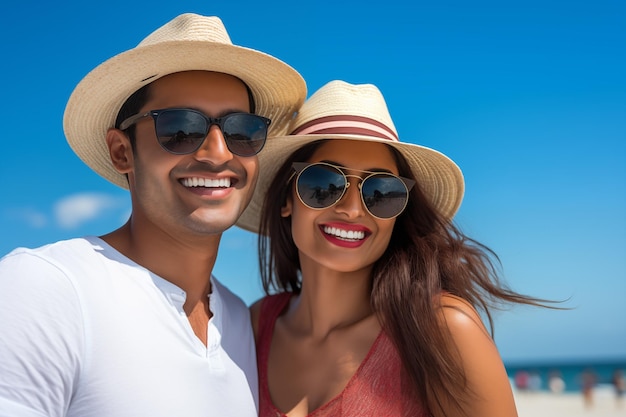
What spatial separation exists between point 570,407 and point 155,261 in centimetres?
3181

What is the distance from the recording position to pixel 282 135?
14.1ft

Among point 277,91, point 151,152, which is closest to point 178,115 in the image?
point 151,152

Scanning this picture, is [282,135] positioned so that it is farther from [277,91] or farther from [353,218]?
[353,218]

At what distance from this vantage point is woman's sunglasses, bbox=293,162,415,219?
12.4 ft

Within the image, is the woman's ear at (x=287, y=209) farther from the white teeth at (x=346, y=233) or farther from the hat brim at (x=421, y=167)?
the white teeth at (x=346, y=233)

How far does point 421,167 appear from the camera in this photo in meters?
4.18

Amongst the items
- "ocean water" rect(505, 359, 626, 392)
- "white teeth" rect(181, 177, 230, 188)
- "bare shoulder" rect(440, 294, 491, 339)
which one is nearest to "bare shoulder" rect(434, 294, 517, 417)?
"bare shoulder" rect(440, 294, 491, 339)

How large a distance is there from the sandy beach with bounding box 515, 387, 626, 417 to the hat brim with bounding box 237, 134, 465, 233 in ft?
85.4

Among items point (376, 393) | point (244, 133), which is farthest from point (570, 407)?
point (244, 133)

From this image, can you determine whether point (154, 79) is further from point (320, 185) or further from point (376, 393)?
point (376, 393)

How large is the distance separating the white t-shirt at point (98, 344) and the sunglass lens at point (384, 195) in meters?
1.19

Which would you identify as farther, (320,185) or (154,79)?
(320,185)

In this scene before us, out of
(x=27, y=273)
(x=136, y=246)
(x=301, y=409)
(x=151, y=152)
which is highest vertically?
(x=151, y=152)

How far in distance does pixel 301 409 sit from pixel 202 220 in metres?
1.19
